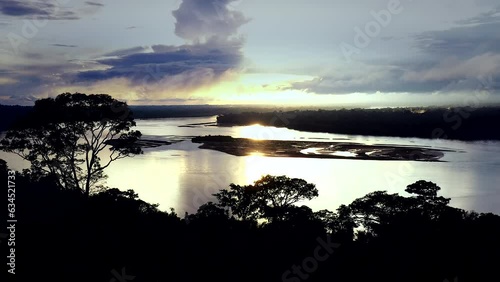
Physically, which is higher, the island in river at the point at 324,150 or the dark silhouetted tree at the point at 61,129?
the dark silhouetted tree at the point at 61,129

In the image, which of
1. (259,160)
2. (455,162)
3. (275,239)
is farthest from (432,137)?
(275,239)

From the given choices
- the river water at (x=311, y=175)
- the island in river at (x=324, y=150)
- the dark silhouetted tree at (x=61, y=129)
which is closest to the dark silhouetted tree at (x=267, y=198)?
the river water at (x=311, y=175)

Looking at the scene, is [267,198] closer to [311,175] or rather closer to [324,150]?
[311,175]

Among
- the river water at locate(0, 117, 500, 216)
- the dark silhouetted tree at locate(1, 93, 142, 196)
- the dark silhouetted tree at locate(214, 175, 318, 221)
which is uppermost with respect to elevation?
the dark silhouetted tree at locate(1, 93, 142, 196)

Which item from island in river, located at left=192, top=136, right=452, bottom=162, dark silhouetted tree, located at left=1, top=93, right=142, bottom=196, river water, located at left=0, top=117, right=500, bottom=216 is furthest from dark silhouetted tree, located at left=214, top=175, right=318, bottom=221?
island in river, located at left=192, top=136, right=452, bottom=162

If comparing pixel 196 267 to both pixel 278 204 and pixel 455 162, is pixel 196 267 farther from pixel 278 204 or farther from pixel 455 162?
pixel 455 162

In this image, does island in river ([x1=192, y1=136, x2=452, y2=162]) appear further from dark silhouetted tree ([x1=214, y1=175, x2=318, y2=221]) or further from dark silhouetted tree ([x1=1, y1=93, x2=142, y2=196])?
dark silhouetted tree ([x1=1, y1=93, x2=142, y2=196])

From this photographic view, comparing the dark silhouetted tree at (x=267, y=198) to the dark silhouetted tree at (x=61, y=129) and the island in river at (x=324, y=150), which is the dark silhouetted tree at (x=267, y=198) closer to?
the dark silhouetted tree at (x=61, y=129)
